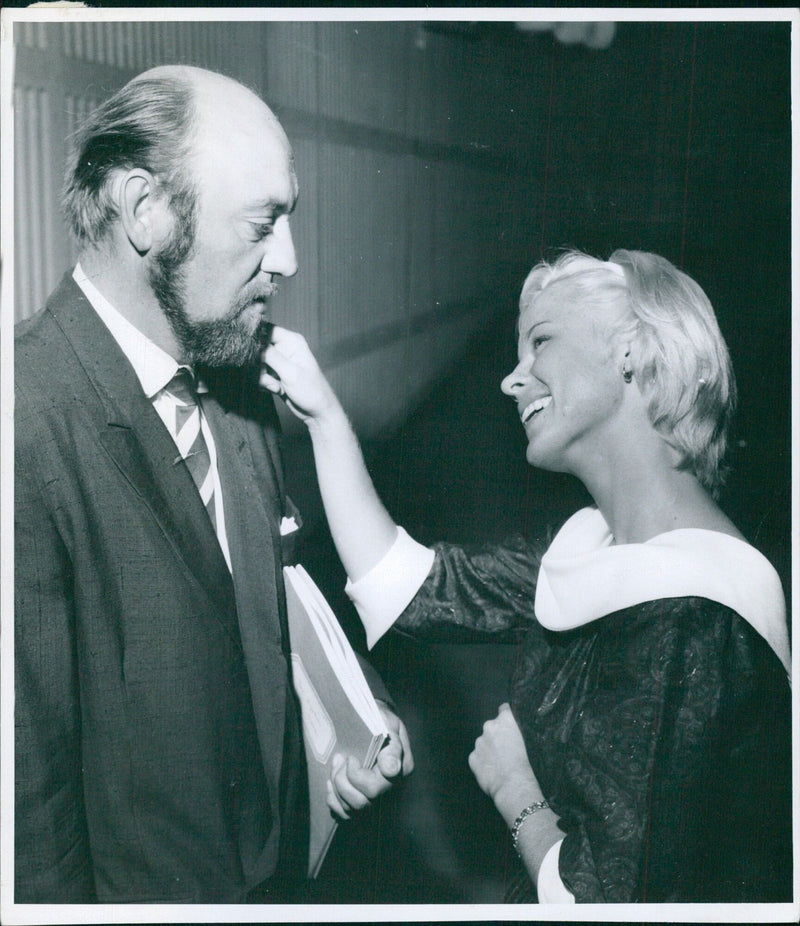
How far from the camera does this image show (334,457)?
1.69m

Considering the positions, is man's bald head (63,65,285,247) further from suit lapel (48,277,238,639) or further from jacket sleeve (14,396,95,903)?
jacket sleeve (14,396,95,903)

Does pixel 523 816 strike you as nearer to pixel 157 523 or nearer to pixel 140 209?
pixel 157 523

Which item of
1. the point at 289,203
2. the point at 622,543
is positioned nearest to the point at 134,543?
the point at 289,203

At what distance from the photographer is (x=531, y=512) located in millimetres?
1739

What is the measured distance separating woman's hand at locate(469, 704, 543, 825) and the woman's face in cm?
56

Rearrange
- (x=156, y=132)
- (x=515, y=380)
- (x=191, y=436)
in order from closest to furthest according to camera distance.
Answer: (x=156, y=132), (x=191, y=436), (x=515, y=380)

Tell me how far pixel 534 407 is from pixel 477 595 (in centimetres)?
42

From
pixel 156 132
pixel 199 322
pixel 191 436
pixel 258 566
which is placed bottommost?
pixel 258 566

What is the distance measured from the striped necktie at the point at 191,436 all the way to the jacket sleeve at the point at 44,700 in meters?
0.25

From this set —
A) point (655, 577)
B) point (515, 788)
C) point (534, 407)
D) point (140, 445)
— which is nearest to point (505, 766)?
point (515, 788)

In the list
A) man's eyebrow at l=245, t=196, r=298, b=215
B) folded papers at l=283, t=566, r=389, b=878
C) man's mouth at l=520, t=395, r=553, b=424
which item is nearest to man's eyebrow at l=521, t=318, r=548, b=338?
man's mouth at l=520, t=395, r=553, b=424

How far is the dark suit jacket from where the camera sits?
148 centimetres

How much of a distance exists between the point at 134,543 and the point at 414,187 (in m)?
0.89

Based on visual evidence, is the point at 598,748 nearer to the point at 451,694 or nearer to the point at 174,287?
the point at 451,694
